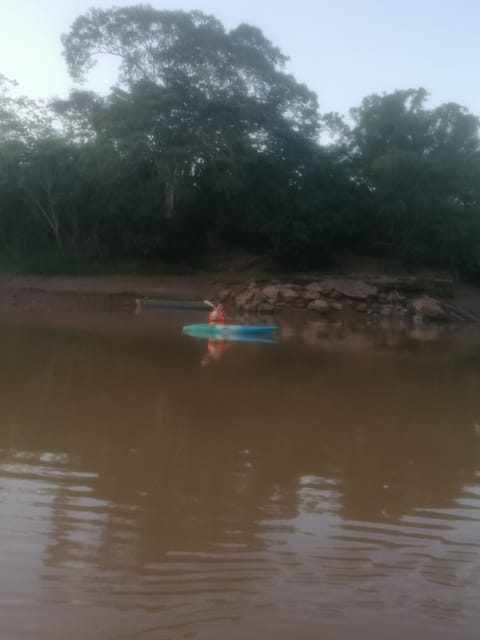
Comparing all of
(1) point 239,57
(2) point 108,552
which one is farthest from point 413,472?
(1) point 239,57

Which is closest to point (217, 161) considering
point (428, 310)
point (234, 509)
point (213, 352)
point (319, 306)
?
point (319, 306)

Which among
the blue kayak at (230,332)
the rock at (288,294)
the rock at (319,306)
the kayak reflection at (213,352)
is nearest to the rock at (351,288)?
the rock at (319,306)

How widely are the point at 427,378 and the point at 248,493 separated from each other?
27.4ft

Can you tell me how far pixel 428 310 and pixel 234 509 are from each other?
26034mm

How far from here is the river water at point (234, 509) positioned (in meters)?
3.55

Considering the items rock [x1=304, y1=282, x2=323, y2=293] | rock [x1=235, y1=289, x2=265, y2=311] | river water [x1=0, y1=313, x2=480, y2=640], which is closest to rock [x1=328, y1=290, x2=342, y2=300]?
rock [x1=304, y1=282, x2=323, y2=293]

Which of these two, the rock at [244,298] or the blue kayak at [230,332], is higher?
the rock at [244,298]

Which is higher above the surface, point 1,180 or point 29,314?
point 1,180

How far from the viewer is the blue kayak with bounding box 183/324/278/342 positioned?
18469 mm

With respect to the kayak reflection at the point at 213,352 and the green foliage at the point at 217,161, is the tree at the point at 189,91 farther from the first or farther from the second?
the kayak reflection at the point at 213,352

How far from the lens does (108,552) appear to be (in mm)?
4219

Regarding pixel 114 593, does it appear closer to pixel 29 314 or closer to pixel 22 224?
pixel 29 314

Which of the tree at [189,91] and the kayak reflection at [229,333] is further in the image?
the tree at [189,91]

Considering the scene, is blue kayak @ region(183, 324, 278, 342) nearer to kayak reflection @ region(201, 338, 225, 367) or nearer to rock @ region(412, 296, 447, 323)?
kayak reflection @ region(201, 338, 225, 367)
